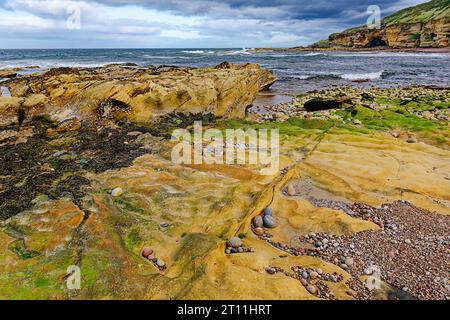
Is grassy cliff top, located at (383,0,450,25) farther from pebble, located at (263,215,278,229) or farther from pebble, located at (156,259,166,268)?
pebble, located at (156,259,166,268)

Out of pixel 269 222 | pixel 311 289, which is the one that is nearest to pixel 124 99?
pixel 269 222

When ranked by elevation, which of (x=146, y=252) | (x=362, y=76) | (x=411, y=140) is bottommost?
(x=146, y=252)

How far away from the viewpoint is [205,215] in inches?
243

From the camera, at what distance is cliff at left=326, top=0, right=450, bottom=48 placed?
93.3 m

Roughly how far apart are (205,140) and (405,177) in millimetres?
5664

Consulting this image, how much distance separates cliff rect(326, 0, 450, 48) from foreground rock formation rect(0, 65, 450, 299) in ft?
339

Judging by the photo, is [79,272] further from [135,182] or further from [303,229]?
[303,229]

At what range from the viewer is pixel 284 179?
8.00 metres

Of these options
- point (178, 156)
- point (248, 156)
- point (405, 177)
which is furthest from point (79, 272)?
point (405, 177)

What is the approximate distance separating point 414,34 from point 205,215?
116 metres

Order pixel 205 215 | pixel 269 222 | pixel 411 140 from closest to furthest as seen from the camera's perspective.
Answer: pixel 205 215 < pixel 269 222 < pixel 411 140

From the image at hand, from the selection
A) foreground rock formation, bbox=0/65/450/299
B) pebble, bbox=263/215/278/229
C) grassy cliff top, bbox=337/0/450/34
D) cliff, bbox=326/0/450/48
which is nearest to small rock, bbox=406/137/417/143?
foreground rock formation, bbox=0/65/450/299

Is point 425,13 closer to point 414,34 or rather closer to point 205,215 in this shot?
point 414,34

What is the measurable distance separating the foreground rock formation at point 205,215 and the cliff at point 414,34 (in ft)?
339
